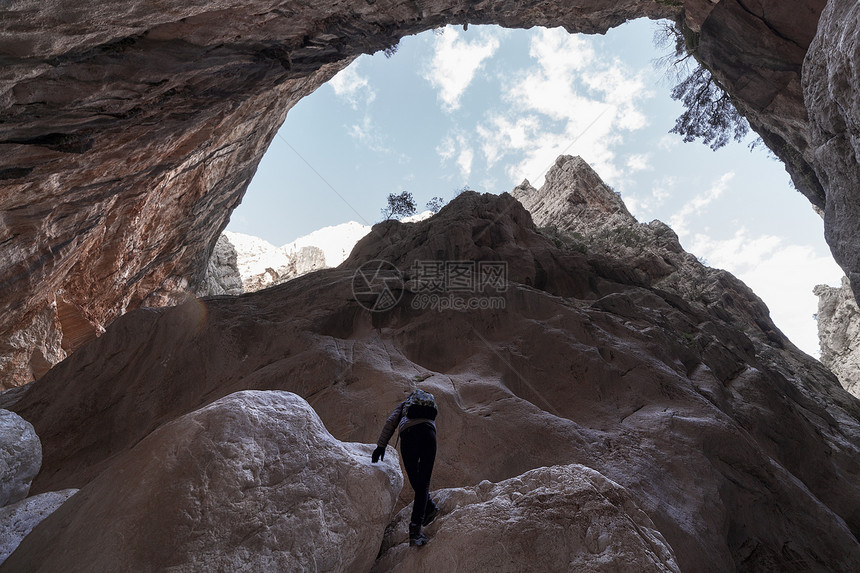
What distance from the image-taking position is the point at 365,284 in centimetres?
1331

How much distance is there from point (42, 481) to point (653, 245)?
79.2ft

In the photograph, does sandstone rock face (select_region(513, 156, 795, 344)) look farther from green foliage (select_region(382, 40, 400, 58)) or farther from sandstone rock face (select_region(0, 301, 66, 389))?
sandstone rock face (select_region(0, 301, 66, 389))

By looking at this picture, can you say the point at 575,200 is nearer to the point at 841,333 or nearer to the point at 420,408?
the point at 841,333

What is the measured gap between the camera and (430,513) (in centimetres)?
475

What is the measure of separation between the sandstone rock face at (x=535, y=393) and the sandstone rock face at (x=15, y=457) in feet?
4.66

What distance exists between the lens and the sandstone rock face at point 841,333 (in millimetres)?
26188

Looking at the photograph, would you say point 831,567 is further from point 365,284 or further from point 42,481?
point 42,481

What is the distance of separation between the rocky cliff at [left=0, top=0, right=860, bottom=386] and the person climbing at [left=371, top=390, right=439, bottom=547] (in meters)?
8.01

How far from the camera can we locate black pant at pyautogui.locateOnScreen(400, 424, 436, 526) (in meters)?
4.68

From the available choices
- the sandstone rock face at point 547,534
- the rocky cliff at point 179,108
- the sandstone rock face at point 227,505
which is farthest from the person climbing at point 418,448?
the rocky cliff at point 179,108

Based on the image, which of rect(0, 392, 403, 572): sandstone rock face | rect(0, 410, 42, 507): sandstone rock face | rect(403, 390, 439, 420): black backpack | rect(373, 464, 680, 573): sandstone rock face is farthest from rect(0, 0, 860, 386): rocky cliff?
rect(373, 464, 680, 573): sandstone rock face

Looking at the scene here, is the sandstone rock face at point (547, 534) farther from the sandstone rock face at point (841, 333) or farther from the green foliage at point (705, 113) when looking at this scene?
the sandstone rock face at point (841, 333)

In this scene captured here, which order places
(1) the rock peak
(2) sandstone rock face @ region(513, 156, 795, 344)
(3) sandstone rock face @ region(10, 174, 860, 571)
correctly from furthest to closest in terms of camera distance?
(1) the rock peak
(2) sandstone rock face @ region(513, 156, 795, 344)
(3) sandstone rock face @ region(10, 174, 860, 571)

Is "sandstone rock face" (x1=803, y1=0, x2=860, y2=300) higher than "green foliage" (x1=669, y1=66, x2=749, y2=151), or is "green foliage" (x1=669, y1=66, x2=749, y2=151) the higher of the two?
"green foliage" (x1=669, y1=66, x2=749, y2=151)
